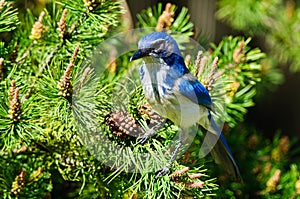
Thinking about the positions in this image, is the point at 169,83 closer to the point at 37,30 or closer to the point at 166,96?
the point at 166,96

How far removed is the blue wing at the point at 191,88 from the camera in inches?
29.7

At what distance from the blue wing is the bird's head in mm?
43

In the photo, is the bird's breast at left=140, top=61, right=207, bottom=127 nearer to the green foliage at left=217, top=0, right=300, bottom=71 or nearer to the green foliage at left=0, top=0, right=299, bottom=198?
the green foliage at left=0, top=0, right=299, bottom=198

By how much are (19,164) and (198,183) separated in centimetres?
29

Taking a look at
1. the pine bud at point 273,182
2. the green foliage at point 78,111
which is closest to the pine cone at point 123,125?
the green foliage at point 78,111

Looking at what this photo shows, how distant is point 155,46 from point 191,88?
0.26ft

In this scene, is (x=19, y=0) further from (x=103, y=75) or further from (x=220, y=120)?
(x=220, y=120)

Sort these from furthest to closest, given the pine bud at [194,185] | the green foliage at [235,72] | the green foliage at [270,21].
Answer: the green foliage at [270,21], the green foliage at [235,72], the pine bud at [194,185]

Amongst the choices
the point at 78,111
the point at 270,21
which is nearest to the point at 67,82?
the point at 78,111

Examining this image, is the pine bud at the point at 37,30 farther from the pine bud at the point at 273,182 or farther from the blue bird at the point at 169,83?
the pine bud at the point at 273,182

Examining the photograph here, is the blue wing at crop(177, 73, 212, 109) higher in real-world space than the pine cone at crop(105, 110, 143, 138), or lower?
higher

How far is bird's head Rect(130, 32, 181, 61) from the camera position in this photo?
0.72 m

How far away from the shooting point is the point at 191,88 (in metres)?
0.76

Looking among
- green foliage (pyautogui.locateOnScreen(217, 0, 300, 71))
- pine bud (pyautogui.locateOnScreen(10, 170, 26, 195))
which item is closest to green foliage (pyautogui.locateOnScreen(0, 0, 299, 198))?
pine bud (pyautogui.locateOnScreen(10, 170, 26, 195))
